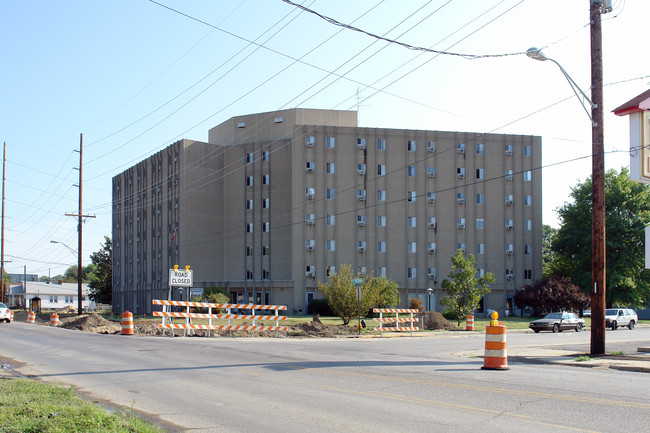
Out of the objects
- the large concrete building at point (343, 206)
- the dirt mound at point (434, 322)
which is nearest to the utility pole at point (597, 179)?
the dirt mound at point (434, 322)

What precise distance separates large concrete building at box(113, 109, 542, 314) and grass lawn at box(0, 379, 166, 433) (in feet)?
174

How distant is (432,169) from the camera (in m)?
65.3

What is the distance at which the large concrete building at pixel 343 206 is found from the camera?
6303 cm

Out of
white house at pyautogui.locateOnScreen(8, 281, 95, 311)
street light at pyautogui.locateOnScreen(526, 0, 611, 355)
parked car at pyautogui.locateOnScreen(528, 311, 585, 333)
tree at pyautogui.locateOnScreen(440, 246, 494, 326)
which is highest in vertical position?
street light at pyautogui.locateOnScreen(526, 0, 611, 355)

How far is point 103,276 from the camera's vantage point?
9862 centimetres

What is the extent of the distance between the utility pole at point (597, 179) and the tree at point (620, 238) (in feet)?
137

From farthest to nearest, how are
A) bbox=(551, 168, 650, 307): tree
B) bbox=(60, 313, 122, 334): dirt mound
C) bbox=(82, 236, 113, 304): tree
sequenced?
1. bbox=(82, 236, 113, 304): tree
2. bbox=(551, 168, 650, 307): tree
3. bbox=(60, 313, 122, 334): dirt mound

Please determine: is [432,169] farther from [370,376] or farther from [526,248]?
[370,376]

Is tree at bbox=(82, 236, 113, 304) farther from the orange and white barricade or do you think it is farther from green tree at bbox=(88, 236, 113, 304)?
the orange and white barricade

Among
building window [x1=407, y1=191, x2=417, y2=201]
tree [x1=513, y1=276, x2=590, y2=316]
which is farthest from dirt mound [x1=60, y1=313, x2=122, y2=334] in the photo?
tree [x1=513, y1=276, x2=590, y2=316]

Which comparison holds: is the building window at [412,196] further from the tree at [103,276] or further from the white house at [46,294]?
the white house at [46,294]

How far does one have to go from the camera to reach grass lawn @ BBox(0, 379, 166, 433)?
731 centimetres

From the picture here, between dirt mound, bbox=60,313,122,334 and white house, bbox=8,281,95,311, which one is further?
white house, bbox=8,281,95,311

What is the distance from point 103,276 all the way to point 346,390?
9432cm
